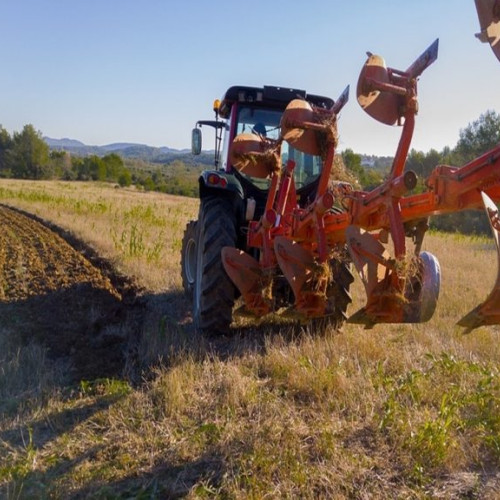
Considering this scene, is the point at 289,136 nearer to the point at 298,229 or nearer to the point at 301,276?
the point at 298,229

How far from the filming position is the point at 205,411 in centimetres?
344

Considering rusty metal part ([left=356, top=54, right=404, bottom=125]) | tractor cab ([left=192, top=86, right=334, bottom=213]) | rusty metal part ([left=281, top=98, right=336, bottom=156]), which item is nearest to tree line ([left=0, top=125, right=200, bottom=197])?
tractor cab ([left=192, top=86, right=334, bottom=213])

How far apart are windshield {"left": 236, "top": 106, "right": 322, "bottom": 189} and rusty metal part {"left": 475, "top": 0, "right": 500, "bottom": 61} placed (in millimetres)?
3569

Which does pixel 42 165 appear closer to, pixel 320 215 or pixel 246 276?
pixel 246 276

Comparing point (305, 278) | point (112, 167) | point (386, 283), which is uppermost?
point (112, 167)

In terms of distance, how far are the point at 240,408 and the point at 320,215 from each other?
57.1 inches

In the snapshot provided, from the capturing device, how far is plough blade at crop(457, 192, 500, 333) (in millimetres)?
2357

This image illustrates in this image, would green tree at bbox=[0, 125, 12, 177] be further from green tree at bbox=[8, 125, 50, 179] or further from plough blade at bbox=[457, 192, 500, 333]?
plough blade at bbox=[457, 192, 500, 333]

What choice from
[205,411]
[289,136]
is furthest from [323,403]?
[289,136]

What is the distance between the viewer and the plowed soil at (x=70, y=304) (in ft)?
15.3

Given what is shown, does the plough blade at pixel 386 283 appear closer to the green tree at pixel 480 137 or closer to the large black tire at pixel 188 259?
the large black tire at pixel 188 259

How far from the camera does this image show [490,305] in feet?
7.83

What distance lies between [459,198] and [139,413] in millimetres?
2223

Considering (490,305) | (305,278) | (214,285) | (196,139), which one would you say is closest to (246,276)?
(214,285)
